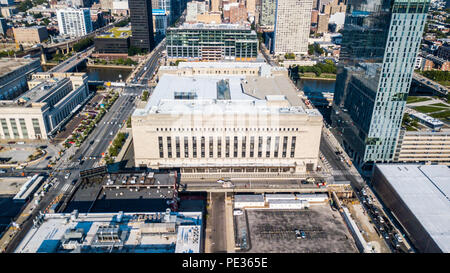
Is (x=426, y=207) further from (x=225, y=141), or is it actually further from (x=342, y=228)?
(x=225, y=141)

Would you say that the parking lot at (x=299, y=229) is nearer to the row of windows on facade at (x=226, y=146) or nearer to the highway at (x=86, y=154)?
the row of windows on facade at (x=226, y=146)

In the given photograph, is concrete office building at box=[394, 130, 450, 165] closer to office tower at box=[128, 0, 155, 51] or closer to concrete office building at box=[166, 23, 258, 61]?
concrete office building at box=[166, 23, 258, 61]

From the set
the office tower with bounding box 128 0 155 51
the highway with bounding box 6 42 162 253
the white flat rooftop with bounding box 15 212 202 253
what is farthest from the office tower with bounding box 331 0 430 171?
the office tower with bounding box 128 0 155 51

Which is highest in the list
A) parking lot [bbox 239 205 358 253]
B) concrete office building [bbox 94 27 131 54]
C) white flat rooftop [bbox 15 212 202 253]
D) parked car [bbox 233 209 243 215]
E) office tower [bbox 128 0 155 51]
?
office tower [bbox 128 0 155 51]

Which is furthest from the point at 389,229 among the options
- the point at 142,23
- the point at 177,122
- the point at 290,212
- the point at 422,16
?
the point at 142,23


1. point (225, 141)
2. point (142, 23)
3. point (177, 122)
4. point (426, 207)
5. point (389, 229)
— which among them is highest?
point (142, 23)

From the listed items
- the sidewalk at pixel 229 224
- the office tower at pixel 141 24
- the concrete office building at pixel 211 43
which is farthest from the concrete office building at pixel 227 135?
the office tower at pixel 141 24

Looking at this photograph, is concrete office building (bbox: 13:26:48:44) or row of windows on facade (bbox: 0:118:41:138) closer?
row of windows on facade (bbox: 0:118:41:138)
